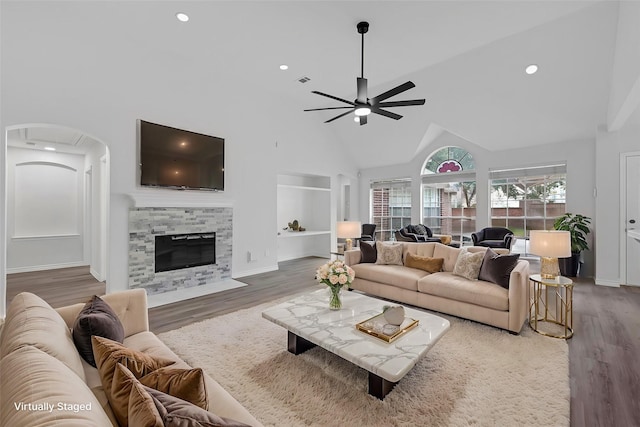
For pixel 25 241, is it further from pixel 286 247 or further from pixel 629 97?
pixel 629 97

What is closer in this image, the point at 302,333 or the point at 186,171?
the point at 302,333

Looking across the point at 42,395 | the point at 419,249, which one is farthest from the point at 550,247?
the point at 42,395

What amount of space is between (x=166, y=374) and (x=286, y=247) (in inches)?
248

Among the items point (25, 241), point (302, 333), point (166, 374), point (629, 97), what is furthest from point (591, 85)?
point (25, 241)

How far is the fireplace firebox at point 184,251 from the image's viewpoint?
14.4 ft

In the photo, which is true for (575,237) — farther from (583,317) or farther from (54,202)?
(54,202)

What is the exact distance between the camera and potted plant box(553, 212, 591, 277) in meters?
5.23

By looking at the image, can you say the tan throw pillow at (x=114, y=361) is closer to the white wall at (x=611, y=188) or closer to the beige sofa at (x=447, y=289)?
the beige sofa at (x=447, y=289)

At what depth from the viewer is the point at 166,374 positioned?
112 cm

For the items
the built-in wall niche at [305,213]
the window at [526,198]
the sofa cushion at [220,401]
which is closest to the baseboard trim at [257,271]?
the built-in wall niche at [305,213]

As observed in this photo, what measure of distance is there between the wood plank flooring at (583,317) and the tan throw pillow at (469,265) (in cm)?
105

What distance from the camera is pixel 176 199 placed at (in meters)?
4.57

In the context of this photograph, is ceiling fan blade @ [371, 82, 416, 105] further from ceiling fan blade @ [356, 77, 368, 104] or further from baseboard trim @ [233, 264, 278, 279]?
baseboard trim @ [233, 264, 278, 279]

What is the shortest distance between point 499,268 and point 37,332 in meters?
3.82
